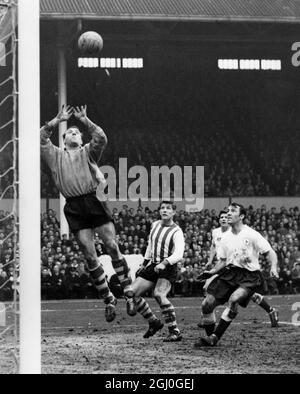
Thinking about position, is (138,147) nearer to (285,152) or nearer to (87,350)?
(285,152)

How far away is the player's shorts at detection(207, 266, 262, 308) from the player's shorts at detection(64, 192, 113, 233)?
991mm

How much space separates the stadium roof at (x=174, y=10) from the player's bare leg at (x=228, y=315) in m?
4.68

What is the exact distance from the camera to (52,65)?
479 inches

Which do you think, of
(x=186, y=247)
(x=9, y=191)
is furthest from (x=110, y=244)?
(x=186, y=247)

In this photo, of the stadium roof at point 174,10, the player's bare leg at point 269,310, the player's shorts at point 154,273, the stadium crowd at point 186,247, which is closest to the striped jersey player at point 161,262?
the player's shorts at point 154,273

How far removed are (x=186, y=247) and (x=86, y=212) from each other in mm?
4087

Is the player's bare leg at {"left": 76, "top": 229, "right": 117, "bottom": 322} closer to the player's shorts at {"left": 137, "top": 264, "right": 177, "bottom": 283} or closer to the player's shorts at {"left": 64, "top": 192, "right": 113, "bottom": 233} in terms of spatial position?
the player's shorts at {"left": 64, "top": 192, "right": 113, "bottom": 233}

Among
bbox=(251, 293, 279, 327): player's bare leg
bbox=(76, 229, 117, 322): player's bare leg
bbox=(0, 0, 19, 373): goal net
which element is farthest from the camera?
bbox=(251, 293, 279, 327): player's bare leg

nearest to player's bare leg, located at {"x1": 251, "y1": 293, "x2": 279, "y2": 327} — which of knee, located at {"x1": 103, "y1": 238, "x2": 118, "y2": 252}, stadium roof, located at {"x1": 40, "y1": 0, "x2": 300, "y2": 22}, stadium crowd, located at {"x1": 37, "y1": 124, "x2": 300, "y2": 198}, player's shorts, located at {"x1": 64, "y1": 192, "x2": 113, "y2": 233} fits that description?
knee, located at {"x1": 103, "y1": 238, "x2": 118, "y2": 252}

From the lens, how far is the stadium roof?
10.1m

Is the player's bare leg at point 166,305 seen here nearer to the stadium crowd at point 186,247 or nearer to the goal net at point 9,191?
the stadium crowd at point 186,247

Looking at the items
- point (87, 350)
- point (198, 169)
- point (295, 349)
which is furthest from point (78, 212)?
point (198, 169)

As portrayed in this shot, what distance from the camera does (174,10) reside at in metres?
11.0

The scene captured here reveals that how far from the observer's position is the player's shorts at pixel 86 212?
5.69m
